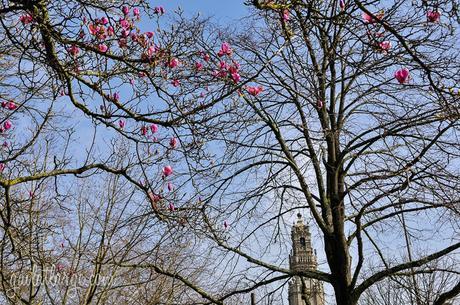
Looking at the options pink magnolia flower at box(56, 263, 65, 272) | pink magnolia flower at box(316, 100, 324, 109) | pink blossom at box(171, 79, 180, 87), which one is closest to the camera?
pink blossom at box(171, 79, 180, 87)

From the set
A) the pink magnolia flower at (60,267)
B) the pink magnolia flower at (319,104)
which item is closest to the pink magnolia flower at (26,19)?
the pink magnolia flower at (319,104)

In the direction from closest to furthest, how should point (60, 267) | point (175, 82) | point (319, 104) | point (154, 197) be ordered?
point (175, 82), point (154, 197), point (319, 104), point (60, 267)

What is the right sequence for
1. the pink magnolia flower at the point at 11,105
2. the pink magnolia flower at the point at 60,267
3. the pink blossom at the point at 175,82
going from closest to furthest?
the pink blossom at the point at 175,82
the pink magnolia flower at the point at 11,105
the pink magnolia flower at the point at 60,267

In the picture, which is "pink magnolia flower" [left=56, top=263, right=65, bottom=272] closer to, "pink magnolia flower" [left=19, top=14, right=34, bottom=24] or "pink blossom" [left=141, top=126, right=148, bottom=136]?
"pink blossom" [left=141, top=126, right=148, bottom=136]

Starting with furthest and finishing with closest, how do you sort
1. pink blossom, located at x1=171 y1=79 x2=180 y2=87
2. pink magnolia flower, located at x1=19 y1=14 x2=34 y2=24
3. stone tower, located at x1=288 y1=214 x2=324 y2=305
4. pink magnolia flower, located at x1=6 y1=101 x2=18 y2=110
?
stone tower, located at x1=288 y1=214 x2=324 y2=305 < pink magnolia flower, located at x1=6 y1=101 x2=18 y2=110 < pink blossom, located at x1=171 y1=79 x2=180 y2=87 < pink magnolia flower, located at x1=19 y1=14 x2=34 y2=24

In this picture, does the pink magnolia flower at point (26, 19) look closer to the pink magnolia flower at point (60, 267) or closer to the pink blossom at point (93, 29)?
the pink blossom at point (93, 29)

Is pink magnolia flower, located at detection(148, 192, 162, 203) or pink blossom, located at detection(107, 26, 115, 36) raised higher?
pink blossom, located at detection(107, 26, 115, 36)

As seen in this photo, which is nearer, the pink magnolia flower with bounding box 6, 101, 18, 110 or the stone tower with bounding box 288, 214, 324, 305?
the pink magnolia flower with bounding box 6, 101, 18, 110

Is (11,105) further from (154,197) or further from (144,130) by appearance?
(154,197)

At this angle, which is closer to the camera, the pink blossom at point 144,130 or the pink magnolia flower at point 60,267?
the pink blossom at point 144,130

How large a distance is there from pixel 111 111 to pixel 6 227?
161 centimetres

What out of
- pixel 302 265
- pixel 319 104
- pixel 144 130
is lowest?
pixel 144 130

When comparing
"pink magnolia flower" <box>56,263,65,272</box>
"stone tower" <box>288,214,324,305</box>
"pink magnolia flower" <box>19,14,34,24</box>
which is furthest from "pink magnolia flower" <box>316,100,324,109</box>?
"pink magnolia flower" <box>56,263,65,272</box>

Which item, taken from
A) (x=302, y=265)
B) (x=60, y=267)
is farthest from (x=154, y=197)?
(x=60, y=267)
